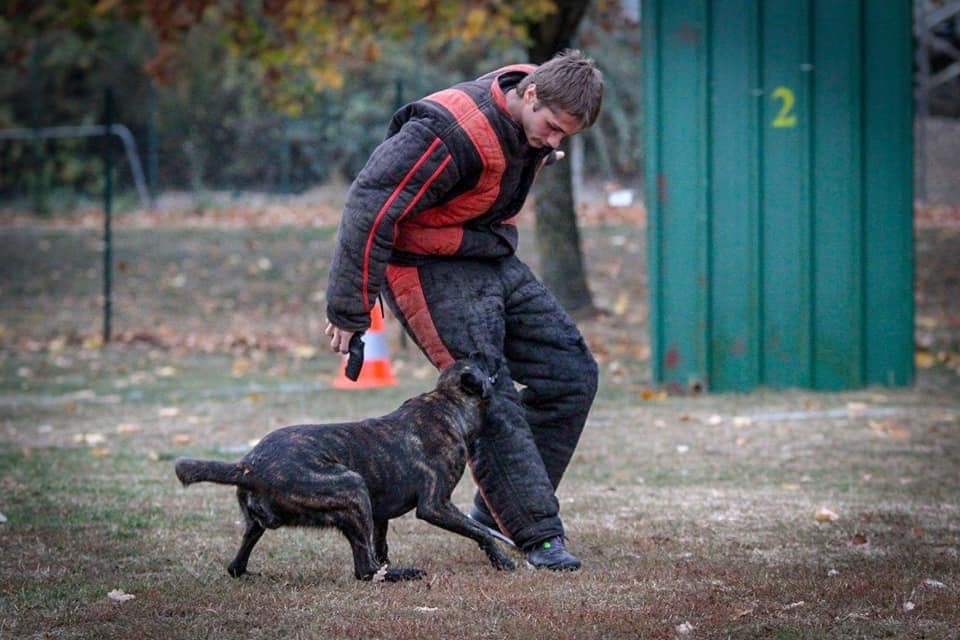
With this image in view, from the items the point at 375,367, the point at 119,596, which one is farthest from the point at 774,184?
the point at 119,596

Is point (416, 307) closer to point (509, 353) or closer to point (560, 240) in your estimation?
point (509, 353)

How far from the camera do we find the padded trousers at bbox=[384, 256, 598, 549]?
16.2 feet

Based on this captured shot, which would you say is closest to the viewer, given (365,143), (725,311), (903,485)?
(903,485)

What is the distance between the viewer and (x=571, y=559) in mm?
4863

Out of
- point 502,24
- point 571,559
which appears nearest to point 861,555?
point 571,559

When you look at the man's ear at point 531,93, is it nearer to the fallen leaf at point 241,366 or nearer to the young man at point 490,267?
the young man at point 490,267

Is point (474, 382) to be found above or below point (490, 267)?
below

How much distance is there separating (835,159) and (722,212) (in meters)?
0.97

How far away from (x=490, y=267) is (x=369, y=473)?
0.98 metres

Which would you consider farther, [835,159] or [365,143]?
[365,143]

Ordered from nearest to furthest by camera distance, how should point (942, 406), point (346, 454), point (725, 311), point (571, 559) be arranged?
point (346, 454), point (571, 559), point (942, 406), point (725, 311)

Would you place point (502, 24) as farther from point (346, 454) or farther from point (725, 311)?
point (346, 454)

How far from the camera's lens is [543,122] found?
15.3ft

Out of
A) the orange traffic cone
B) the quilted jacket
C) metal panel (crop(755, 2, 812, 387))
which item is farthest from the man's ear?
the orange traffic cone
